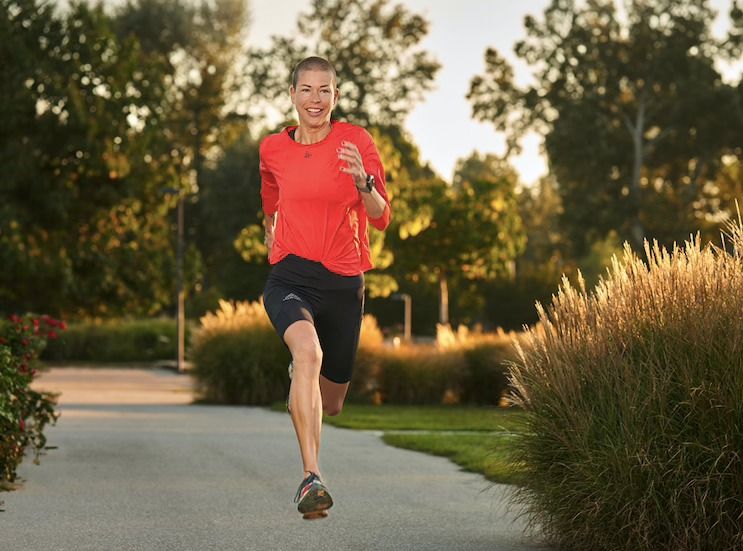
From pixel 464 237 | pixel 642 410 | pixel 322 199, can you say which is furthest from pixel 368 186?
pixel 464 237

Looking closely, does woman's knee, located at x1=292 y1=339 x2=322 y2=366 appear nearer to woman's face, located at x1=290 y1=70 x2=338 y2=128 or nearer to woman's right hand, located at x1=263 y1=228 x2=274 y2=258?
woman's right hand, located at x1=263 y1=228 x2=274 y2=258

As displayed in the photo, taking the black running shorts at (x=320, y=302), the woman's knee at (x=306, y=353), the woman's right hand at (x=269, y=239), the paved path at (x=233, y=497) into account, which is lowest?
the paved path at (x=233, y=497)

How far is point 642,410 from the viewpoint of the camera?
7094 mm

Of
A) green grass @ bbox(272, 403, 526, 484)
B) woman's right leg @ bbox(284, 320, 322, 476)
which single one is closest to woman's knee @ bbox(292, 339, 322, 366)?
woman's right leg @ bbox(284, 320, 322, 476)

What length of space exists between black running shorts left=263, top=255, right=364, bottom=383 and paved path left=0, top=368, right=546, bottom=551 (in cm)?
123

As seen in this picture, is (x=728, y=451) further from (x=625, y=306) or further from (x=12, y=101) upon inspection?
(x=12, y=101)

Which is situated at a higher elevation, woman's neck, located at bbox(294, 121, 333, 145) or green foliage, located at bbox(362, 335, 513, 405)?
woman's neck, located at bbox(294, 121, 333, 145)

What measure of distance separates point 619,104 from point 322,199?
47.0 meters

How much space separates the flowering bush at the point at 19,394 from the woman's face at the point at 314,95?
3.74 m

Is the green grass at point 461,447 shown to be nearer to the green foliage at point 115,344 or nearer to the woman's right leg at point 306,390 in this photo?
the woman's right leg at point 306,390

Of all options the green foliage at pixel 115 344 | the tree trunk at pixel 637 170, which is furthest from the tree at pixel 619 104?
the green foliage at pixel 115 344

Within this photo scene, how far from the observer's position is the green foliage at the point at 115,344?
1944 inches

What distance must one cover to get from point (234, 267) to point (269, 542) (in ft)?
160

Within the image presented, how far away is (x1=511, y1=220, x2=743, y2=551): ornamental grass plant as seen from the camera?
6898 millimetres
